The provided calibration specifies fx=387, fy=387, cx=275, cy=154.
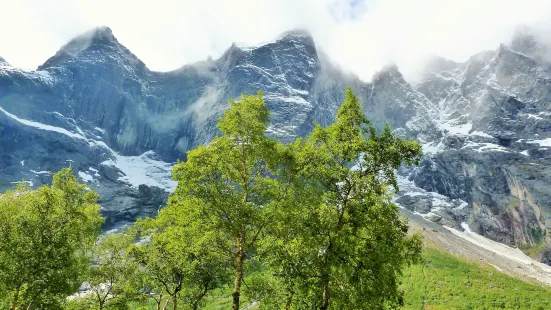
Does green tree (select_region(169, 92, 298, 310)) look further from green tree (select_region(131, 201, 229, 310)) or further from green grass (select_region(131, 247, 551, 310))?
green grass (select_region(131, 247, 551, 310))

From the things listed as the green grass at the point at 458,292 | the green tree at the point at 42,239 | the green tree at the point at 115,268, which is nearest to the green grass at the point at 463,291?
the green grass at the point at 458,292

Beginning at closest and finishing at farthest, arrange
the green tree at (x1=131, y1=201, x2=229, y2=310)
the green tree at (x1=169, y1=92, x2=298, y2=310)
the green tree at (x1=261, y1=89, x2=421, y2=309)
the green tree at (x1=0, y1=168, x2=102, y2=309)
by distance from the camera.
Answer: the green tree at (x1=261, y1=89, x2=421, y2=309)
the green tree at (x1=169, y1=92, x2=298, y2=310)
the green tree at (x1=0, y1=168, x2=102, y2=309)
the green tree at (x1=131, y1=201, x2=229, y2=310)

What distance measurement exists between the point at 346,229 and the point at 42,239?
60.6 ft

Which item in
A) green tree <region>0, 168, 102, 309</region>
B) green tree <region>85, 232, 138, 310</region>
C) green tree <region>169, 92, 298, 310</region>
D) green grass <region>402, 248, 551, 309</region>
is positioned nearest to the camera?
green tree <region>169, 92, 298, 310</region>

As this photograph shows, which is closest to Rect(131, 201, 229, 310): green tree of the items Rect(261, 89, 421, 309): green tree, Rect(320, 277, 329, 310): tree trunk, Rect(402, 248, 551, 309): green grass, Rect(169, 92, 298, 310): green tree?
Rect(169, 92, 298, 310): green tree

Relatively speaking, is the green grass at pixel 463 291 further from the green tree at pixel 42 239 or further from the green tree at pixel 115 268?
the green tree at pixel 42 239

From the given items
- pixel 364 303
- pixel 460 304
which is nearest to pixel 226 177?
pixel 364 303

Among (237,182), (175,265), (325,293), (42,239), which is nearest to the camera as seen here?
(325,293)

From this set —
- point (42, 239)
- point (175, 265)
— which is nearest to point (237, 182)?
point (175, 265)

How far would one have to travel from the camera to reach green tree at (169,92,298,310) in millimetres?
18781

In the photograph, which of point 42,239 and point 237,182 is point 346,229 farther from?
point 42,239

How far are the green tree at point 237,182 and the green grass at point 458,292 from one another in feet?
113

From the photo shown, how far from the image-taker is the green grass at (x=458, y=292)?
6359 centimetres

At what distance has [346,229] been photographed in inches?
687
